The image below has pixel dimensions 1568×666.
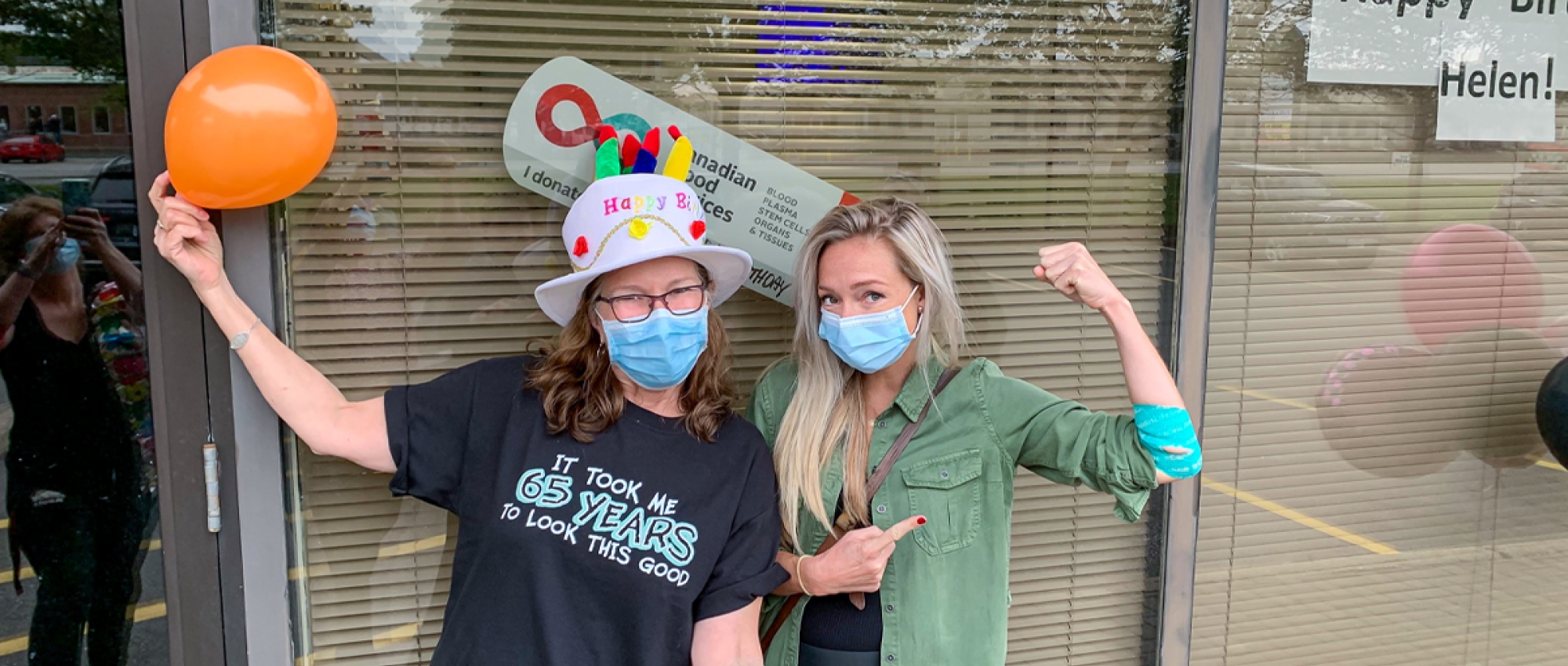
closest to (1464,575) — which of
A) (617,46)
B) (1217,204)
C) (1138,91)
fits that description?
(1217,204)

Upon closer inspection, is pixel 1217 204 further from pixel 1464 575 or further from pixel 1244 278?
pixel 1464 575

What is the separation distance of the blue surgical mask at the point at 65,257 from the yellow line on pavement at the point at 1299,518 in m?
2.96

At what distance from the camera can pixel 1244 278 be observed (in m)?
3.26

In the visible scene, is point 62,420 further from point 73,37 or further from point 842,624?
point 842,624

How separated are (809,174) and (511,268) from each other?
2.58ft

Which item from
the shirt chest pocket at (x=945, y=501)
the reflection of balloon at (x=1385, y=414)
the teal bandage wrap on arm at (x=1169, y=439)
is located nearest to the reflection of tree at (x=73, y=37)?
the shirt chest pocket at (x=945, y=501)

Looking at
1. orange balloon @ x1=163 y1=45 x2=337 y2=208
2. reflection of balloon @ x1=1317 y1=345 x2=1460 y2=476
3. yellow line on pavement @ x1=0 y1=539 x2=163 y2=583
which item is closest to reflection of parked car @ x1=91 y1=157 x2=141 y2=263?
orange balloon @ x1=163 y1=45 x2=337 y2=208

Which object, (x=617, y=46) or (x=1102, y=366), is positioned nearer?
(x=617, y=46)

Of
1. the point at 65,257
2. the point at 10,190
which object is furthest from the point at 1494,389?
the point at 10,190

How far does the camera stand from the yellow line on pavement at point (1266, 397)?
10.8ft

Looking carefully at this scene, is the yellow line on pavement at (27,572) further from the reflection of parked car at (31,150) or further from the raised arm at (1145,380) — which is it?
the raised arm at (1145,380)

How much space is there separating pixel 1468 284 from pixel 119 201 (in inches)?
148

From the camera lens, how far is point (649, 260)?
211 centimetres

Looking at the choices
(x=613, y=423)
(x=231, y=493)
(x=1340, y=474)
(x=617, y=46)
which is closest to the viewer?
(x=613, y=423)
